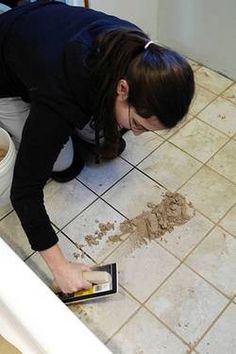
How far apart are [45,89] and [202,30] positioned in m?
0.92

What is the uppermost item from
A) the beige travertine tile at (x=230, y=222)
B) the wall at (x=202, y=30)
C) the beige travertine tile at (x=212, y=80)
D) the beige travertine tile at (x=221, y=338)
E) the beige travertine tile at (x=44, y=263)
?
the wall at (x=202, y=30)

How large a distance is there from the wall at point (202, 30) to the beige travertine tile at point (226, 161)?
35cm

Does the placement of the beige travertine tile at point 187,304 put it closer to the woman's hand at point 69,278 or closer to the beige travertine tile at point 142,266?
the beige travertine tile at point 142,266

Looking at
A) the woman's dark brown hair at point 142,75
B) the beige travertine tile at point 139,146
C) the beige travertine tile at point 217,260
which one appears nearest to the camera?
the woman's dark brown hair at point 142,75

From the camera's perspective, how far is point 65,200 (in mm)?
1176

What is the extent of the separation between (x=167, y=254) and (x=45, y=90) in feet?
1.83

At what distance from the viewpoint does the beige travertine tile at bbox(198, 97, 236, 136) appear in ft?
4.41

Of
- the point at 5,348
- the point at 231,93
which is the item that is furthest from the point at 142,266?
the point at 231,93

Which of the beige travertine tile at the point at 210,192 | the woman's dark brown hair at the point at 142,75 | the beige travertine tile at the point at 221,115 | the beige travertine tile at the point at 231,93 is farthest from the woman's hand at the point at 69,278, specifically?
the beige travertine tile at the point at 231,93

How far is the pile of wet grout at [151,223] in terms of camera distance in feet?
3.58

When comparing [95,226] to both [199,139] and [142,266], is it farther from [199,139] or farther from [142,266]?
[199,139]

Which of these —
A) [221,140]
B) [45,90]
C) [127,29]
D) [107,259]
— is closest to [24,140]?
[45,90]

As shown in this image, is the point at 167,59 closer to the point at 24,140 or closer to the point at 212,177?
the point at 24,140

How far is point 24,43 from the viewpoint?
2.57ft
